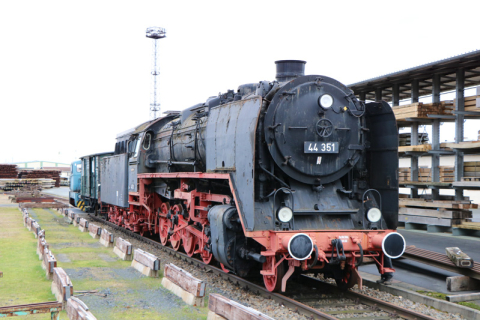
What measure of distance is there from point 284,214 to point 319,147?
131 centimetres

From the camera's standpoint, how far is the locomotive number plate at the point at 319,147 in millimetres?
7688

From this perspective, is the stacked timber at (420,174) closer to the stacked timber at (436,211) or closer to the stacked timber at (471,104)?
the stacked timber at (436,211)

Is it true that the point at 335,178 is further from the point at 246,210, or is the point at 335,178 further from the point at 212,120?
the point at 212,120

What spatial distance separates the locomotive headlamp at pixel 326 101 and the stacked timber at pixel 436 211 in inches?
335

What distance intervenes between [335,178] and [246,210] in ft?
5.93

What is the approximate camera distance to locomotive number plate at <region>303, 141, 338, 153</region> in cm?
769

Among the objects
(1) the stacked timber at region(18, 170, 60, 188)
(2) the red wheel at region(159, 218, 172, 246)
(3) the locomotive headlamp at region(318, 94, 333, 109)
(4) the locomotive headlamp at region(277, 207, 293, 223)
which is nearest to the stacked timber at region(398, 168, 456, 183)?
(2) the red wheel at region(159, 218, 172, 246)

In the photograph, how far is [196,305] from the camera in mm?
6938

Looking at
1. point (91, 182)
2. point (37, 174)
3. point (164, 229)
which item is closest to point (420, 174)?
point (164, 229)

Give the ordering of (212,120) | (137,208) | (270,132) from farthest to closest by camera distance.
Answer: (137,208) < (212,120) < (270,132)

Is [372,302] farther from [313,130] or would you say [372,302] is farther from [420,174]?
[420,174]

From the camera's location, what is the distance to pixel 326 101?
25.5 feet

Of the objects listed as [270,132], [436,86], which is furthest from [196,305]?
[436,86]

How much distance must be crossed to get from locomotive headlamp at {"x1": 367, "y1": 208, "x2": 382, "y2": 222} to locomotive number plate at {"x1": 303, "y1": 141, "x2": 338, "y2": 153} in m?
1.17
